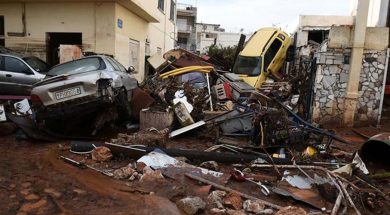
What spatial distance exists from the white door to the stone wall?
9277 mm

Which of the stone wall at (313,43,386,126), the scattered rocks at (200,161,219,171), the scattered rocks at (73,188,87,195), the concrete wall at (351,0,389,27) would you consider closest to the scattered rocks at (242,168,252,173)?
the scattered rocks at (200,161,219,171)

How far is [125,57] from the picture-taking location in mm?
15633

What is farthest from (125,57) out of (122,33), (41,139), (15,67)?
(41,139)

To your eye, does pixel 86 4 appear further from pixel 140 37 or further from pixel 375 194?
pixel 375 194

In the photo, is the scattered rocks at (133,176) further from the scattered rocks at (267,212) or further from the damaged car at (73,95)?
the damaged car at (73,95)

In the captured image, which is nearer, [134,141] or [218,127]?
[134,141]

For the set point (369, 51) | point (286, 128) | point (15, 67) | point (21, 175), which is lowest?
point (21, 175)

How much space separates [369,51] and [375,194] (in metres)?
5.94

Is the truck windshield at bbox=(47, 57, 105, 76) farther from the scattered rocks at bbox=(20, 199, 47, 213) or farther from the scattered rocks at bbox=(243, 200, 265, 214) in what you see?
the scattered rocks at bbox=(243, 200, 265, 214)

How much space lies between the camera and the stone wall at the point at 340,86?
981 cm

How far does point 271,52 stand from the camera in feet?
54.0

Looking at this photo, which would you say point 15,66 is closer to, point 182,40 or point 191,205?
point 191,205

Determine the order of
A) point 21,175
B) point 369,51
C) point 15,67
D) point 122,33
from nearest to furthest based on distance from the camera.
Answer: point 21,175 < point 369,51 < point 15,67 < point 122,33

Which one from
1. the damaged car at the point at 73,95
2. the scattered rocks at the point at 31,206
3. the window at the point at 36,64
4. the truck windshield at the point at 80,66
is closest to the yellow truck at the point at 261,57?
the window at the point at 36,64
